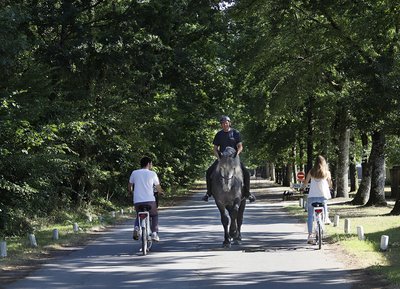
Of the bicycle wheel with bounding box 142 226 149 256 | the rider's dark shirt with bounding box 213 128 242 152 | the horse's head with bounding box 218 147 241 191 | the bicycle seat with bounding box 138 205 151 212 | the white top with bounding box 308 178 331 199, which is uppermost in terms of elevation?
the rider's dark shirt with bounding box 213 128 242 152

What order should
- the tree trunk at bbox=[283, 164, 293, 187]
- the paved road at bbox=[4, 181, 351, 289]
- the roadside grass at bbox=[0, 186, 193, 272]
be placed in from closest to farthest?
the paved road at bbox=[4, 181, 351, 289] < the roadside grass at bbox=[0, 186, 193, 272] < the tree trunk at bbox=[283, 164, 293, 187]

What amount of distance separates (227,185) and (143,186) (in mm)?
1766

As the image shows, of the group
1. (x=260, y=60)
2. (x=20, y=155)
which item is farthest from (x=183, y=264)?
(x=260, y=60)

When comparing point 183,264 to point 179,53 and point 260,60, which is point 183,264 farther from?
point 179,53

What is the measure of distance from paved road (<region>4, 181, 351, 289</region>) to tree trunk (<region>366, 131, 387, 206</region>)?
11842 millimetres

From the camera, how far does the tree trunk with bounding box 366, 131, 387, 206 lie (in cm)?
2691

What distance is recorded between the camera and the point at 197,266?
36.7 ft

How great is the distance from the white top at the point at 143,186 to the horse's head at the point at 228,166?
4.75ft

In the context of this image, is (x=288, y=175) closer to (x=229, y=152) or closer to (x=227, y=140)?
(x=227, y=140)

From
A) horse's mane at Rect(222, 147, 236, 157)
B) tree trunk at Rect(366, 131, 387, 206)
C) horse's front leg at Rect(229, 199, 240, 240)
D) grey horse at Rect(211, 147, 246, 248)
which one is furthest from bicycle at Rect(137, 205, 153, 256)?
tree trunk at Rect(366, 131, 387, 206)

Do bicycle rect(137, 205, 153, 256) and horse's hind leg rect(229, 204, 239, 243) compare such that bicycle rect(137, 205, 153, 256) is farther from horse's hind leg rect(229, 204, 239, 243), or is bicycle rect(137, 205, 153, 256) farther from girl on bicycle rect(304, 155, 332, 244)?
girl on bicycle rect(304, 155, 332, 244)

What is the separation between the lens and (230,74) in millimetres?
34469

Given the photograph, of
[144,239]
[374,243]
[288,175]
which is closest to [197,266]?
[144,239]

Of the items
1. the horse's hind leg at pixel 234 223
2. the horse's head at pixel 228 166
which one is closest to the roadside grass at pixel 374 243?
the horse's hind leg at pixel 234 223
